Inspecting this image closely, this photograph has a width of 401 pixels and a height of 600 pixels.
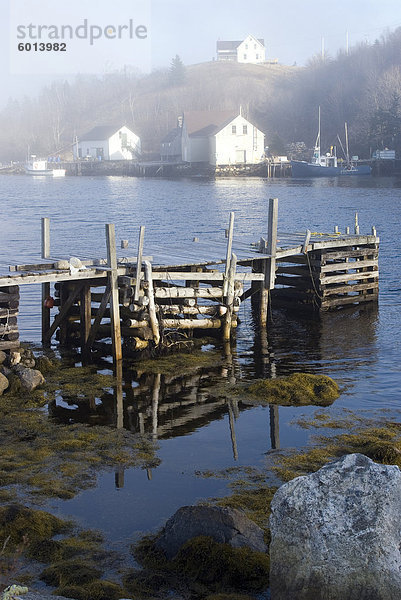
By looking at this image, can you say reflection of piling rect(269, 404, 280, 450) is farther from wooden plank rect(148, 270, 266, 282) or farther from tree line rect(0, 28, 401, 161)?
tree line rect(0, 28, 401, 161)

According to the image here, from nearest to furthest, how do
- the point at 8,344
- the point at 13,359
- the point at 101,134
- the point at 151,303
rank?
the point at 13,359 → the point at 8,344 → the point at 151,303 → the point at 101,134

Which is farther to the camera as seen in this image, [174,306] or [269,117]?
[269,117]

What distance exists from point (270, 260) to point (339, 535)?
16596 millimetres

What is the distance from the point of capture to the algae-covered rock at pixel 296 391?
55.8 feet

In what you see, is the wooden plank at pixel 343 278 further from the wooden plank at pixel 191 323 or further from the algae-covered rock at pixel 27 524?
the algae-covered rock at pixel 27 524

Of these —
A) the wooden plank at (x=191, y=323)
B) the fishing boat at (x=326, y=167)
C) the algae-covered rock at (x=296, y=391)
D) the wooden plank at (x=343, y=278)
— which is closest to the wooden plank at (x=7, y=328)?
the wooden plank at (x=191, y=323)

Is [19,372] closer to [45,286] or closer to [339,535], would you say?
[45,286]

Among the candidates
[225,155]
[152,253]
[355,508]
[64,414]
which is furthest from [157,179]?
[355,508]

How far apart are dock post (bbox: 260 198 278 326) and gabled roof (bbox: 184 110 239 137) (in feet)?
330

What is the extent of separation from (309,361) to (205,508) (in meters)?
11.6

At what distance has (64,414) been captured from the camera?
15.9m

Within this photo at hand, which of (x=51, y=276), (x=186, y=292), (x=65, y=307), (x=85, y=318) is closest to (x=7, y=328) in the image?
(x=51, y=276)

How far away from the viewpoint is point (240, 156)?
122 meters

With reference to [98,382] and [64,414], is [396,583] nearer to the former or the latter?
[64,414]
